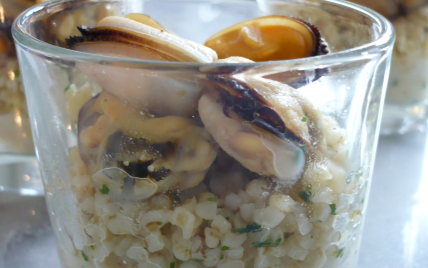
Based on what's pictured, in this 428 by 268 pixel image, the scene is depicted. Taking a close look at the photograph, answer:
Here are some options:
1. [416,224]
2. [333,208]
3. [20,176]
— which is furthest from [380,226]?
[20,176]

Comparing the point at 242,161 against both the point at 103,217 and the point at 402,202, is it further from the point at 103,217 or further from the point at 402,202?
the point at 402,202

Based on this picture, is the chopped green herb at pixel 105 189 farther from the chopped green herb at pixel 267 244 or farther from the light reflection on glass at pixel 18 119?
the light reflection on glass at pixel 18 119

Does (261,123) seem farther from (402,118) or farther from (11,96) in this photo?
(402,118)

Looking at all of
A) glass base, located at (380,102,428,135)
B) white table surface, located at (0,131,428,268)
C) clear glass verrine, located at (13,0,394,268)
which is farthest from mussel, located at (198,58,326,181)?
glass base, located at (380,102,428,135)

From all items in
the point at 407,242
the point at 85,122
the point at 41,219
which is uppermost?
the point at 407,242

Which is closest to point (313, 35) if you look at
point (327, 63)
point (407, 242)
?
point (327, 63)

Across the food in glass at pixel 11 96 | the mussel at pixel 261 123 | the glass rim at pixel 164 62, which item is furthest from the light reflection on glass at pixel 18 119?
the mussel at pixel 261 123
